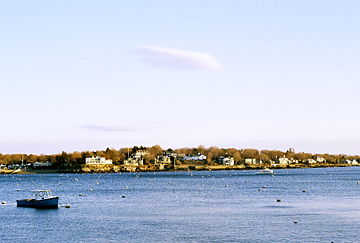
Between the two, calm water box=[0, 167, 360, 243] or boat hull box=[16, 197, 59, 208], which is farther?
boat hull box=[16, 197, 59, 208]

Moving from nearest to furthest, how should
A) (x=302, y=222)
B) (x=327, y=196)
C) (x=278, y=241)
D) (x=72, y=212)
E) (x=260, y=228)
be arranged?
(x=278, y=241), (x=260, y=228), (x=302, y=222), (x=72, y=212), (x=327, y=196)

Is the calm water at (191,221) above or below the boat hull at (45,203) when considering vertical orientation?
below

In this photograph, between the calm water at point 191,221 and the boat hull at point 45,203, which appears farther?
the boat hull at point 45,203

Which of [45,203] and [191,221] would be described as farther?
[45,203]

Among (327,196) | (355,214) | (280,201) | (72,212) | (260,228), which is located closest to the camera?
(260,228)

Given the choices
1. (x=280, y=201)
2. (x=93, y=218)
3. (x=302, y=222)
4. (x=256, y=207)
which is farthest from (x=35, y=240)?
(x=280, y=201)

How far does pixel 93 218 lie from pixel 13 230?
12.4 m

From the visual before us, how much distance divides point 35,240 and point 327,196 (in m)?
64.2

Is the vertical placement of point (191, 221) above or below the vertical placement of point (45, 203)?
below

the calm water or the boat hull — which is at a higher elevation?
the boat hull

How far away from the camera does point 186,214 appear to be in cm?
7869

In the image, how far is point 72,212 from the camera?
275 ft

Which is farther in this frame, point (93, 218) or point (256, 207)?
point (256, 207)

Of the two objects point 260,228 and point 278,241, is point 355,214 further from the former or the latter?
point 278,241
